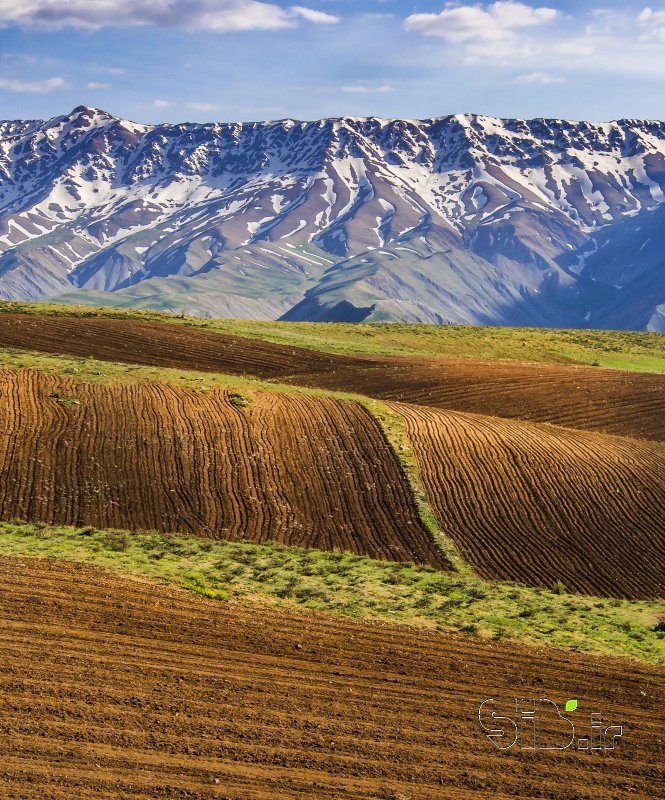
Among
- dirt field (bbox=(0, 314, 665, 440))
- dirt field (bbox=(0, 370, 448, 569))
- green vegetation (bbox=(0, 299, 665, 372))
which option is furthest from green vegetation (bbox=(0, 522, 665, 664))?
green vegetation (bbox=(0, 299, 665, 372))

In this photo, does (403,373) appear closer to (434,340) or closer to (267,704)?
(434,340)

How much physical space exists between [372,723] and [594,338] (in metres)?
87.4

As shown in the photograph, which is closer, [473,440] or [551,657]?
[551,657]

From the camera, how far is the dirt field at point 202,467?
115ft

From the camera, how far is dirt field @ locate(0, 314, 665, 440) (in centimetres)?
5625

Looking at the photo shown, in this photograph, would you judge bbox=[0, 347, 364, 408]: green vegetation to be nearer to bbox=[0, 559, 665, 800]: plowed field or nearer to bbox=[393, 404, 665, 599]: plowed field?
bbox=[393, 404, 665, 599]: plowed field

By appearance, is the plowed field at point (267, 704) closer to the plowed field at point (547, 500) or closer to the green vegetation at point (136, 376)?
the plowed field at point (547, 500)

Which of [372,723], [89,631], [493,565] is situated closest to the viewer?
[372,723]

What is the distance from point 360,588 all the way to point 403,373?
36.4 m

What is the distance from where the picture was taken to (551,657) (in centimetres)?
2214

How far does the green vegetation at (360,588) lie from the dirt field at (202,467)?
8.09ft

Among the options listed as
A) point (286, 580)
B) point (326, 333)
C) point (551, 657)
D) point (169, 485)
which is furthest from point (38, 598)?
point (326, 333)

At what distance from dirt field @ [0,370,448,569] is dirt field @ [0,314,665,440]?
512 inches

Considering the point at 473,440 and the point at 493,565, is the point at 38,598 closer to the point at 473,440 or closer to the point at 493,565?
the point at 493,565
